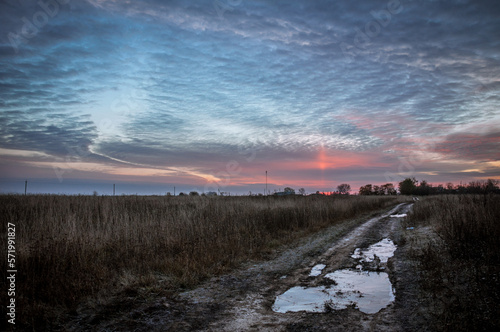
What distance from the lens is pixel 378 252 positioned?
27.0 ft

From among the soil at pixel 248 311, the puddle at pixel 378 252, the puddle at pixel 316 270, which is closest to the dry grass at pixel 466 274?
the soil at pixel 248 311

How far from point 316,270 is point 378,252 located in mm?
2929

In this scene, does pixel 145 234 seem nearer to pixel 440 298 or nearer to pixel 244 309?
pixel 244 309

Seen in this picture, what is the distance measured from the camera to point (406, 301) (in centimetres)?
Result: 442

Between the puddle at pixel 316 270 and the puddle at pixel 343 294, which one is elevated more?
the puddle at pixel 343 294

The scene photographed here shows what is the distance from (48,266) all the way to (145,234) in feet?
9.07

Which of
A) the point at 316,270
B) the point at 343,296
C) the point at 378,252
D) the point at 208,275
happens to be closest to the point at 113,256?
the point at 208,275

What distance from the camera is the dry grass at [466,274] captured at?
Answer: 3.60 meters

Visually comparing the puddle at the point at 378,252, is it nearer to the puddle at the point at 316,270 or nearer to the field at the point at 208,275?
the field at the point at 208,275

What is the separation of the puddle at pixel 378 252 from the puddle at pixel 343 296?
166 cm

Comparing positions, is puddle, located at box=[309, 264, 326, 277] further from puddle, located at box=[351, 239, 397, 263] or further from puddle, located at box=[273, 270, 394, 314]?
puddle, located at box=[351, 239, 397, 263]

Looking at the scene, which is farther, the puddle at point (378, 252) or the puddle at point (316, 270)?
the puddle at point (378, 252)

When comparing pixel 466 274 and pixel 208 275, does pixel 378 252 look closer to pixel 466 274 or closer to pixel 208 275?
pixel 466 274

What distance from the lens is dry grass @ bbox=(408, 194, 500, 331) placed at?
3604 millimetres
